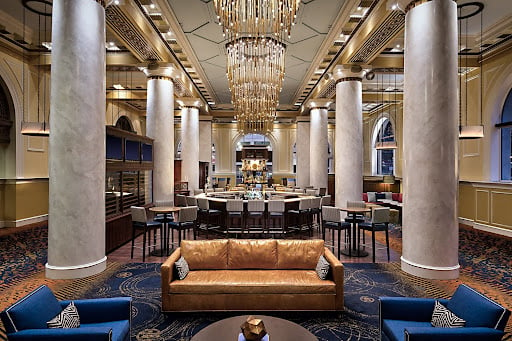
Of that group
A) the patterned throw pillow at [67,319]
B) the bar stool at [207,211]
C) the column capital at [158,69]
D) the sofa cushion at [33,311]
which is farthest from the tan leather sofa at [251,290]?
→ the column capital at [158,69]

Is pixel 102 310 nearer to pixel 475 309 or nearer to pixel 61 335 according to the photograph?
pixel 61 335

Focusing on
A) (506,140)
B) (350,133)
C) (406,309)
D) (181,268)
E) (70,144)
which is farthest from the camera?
(350,133)

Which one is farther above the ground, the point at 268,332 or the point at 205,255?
the point at 205,255

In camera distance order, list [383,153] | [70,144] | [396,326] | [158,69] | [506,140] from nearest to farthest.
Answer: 1. [396,326]
2. [70,144]
3. [506,140]
4. [158,69]
5. [383,153]

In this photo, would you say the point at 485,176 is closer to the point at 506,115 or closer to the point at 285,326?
the point at 506,115

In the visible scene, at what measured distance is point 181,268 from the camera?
378 centimetres

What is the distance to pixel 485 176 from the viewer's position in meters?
8.85

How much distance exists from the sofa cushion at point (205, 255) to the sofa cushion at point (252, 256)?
0.32ft

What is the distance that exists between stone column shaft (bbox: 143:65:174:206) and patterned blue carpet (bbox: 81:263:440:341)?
3.96 meters

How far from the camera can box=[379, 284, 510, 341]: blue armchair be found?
2.19 m

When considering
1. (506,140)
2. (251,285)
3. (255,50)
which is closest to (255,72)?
(255,50)

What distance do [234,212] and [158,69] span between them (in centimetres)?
473

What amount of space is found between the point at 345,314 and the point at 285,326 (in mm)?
1437

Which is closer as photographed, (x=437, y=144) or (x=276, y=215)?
(x=437, y=144)
